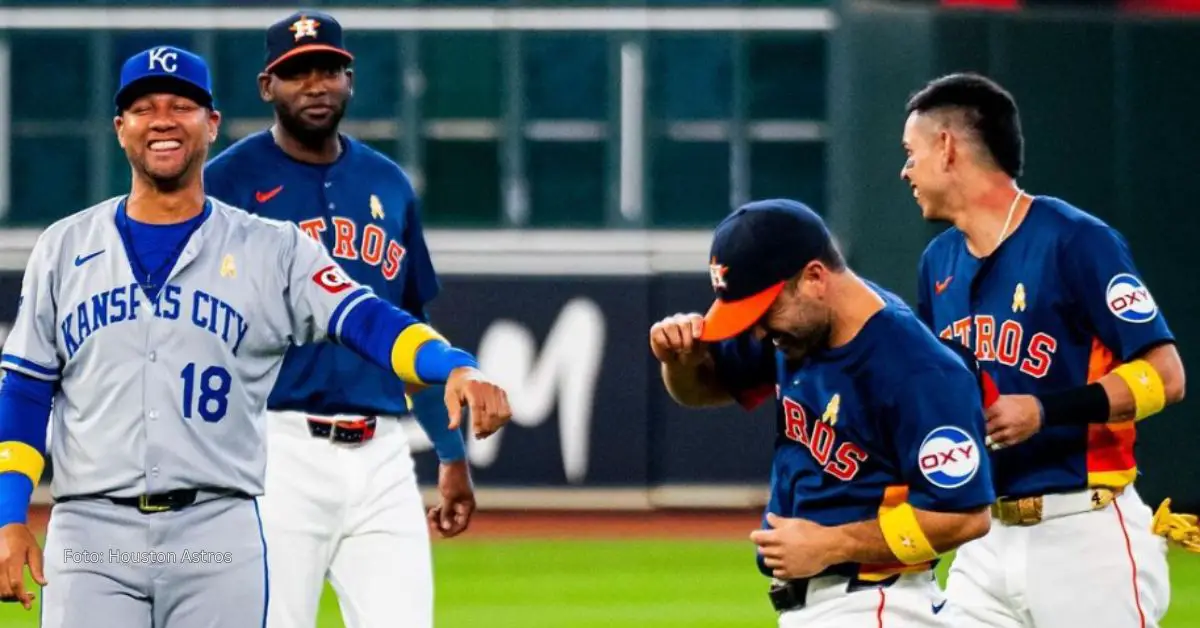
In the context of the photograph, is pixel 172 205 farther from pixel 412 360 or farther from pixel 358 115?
pixel 358 115

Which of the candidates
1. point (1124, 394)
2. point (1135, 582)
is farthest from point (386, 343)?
point (1135, 582)

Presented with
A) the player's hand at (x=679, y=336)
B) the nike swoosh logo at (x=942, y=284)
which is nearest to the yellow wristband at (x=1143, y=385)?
the nike swoosh logo at (x=942, y=284)

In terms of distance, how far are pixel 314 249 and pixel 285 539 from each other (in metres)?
1.07

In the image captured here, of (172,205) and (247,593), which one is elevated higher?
(172,205)

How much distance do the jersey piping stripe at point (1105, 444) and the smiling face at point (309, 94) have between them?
6.94ft

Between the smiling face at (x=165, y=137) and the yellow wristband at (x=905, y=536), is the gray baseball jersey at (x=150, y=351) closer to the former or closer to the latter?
the smiling face at (x=165, y=137)

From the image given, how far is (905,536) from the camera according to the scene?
4.27m

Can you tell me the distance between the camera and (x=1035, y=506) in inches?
197

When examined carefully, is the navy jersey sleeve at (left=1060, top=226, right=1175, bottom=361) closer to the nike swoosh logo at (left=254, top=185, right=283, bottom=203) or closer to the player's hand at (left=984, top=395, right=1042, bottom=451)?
the player's hand at (left=984, top=395, right=1042, bottom=451)

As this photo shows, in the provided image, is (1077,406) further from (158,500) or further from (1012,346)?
(158,500)

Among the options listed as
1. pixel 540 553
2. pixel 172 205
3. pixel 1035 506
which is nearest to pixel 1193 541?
pixel 1035 506

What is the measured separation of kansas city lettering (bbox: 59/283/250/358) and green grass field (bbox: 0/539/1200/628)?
519 cm

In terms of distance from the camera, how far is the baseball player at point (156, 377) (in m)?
4.46

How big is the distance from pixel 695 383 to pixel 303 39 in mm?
1771
